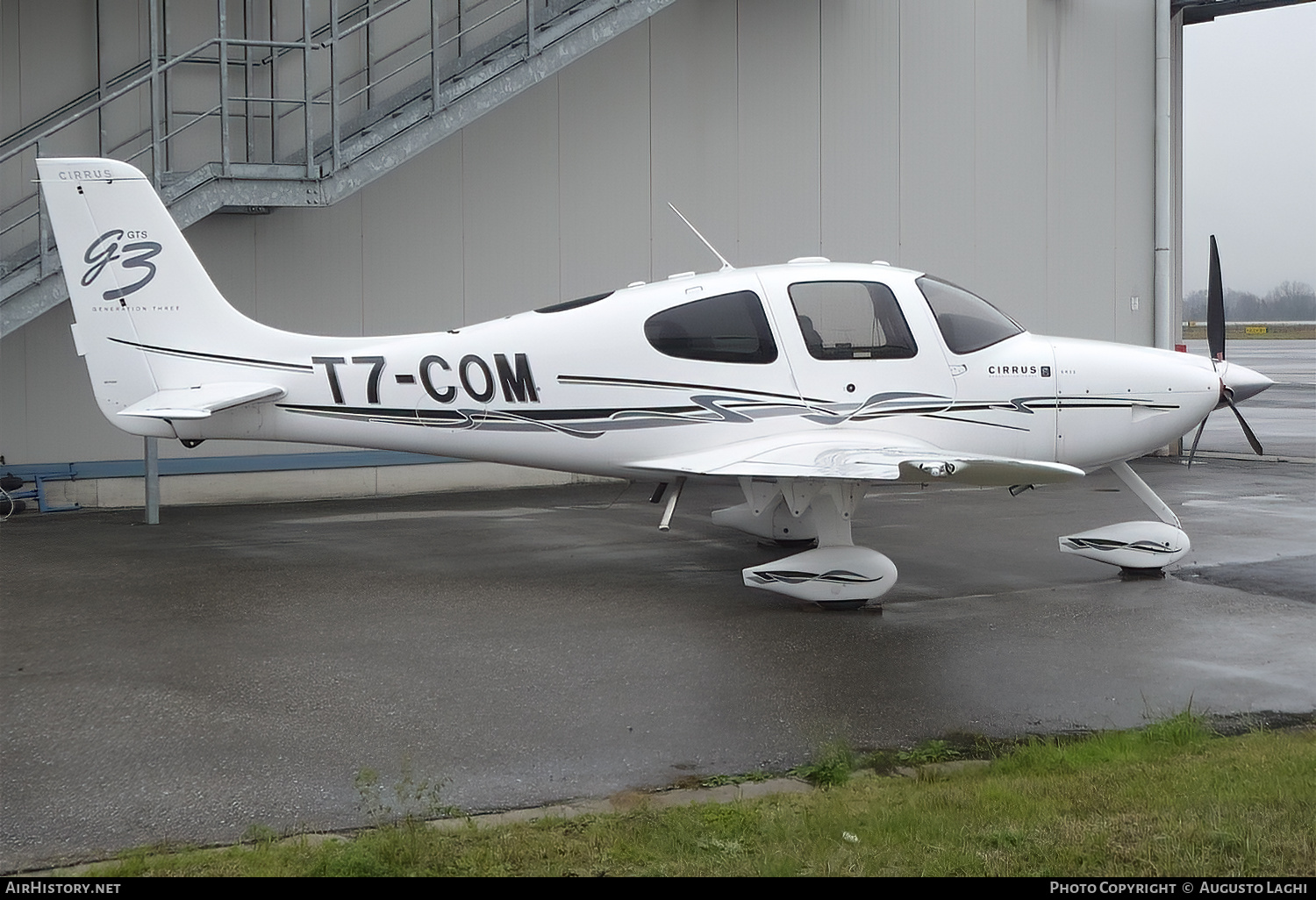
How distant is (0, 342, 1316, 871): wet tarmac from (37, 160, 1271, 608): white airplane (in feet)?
3.56

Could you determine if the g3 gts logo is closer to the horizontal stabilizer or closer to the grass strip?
the horizontal stabilizer

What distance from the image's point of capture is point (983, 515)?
43.4ft

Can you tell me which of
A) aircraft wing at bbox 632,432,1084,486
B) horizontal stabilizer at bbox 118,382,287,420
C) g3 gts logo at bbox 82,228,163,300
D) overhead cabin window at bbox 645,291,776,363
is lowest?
aircraft wing at bbox 632,432,1084,486

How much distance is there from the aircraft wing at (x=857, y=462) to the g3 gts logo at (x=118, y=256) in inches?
164

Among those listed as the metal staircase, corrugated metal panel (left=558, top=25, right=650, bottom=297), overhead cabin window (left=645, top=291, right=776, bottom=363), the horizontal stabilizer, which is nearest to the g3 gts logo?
the horizontal stabilizer

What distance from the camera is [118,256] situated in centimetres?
993

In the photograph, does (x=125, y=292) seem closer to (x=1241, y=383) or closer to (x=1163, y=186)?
(x=1241, y=383)

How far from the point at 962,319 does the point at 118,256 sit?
6.62 m

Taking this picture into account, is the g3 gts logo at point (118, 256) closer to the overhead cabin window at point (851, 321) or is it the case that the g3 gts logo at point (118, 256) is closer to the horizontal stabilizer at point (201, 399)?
the horizontal stabilizer at point (201, 399)

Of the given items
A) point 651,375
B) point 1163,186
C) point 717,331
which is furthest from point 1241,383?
point 1163,186

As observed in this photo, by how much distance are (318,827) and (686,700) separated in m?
2.36

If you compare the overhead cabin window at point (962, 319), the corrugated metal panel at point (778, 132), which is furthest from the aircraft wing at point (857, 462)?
the corrugated metal panel at point (778, 132)

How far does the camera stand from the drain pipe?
1980 cm
